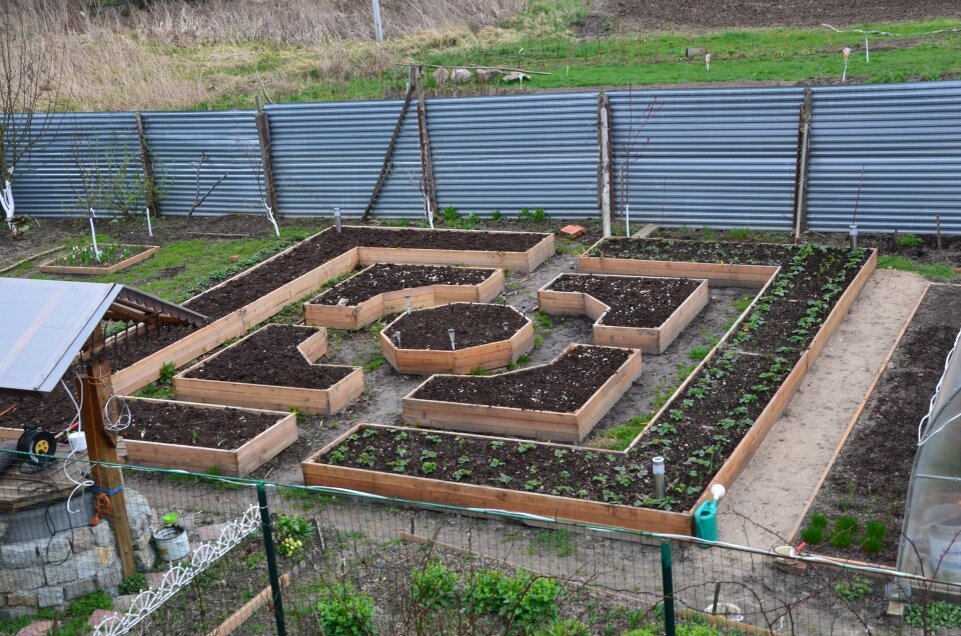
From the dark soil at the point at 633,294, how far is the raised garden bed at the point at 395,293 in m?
0.95

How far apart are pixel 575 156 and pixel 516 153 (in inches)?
35.8

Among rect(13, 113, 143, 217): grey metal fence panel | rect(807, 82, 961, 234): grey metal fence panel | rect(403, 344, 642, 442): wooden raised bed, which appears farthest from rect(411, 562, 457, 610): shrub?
rect(13, 113, 143, 217): grey metal fence panel

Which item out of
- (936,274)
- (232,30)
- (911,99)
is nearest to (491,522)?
(936,274)

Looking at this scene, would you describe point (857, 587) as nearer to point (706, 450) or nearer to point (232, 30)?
point (706, 450)

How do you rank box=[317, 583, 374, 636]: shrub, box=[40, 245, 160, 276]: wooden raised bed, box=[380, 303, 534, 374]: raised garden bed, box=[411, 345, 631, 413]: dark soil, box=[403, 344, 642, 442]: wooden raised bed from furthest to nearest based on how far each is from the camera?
box=[40, 245, 160, 276]: wooden raised bed < box=[380, 303, 534, 374]: raised garden bed < box=[411, 345, 631, 413]: dark soil < box=[403, 344, 642, 442]: wooden raised bed < box=[317, 583, 374, 636]: shrub

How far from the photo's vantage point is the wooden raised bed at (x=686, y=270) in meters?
13.1

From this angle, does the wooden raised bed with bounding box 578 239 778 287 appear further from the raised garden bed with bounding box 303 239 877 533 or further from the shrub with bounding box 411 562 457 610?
the shrub with bounding box 411 562 457 610

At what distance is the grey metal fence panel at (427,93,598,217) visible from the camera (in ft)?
50.8

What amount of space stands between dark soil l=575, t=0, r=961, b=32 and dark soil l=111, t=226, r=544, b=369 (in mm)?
16508

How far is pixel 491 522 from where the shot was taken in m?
8.46

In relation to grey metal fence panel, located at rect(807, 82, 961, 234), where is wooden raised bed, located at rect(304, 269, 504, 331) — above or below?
below

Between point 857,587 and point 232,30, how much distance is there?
28872 millimetres

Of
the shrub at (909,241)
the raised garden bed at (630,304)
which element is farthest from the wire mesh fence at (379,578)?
the shrub at (909,241)

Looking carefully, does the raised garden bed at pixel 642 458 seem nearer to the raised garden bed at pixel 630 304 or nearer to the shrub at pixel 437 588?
the raised garden bed at pixel 630 304
